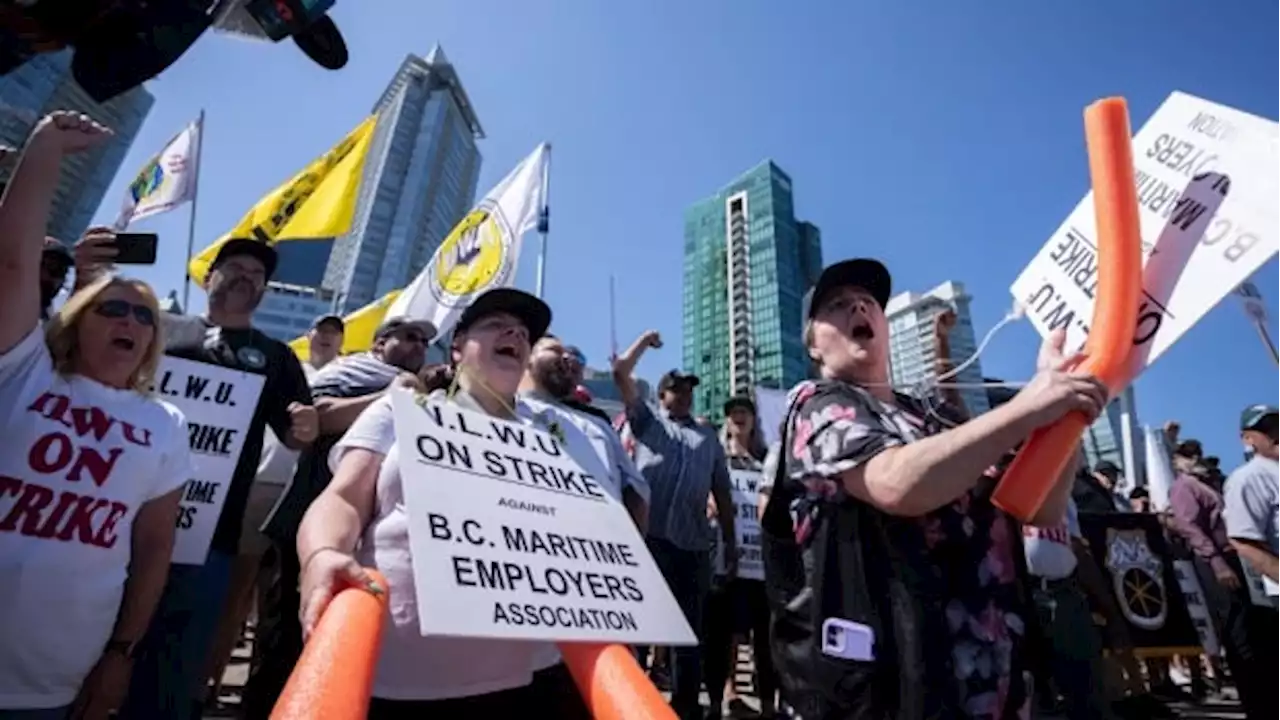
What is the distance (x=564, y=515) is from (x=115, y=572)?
4.38 feet

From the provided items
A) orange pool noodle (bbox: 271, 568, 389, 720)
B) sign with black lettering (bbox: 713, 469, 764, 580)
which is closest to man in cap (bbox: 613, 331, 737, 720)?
sign with black lettering (bbox: 713, 469, 764, 580)

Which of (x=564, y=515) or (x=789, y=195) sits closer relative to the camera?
(x=564, y=515)

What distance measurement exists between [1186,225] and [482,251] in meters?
5.47

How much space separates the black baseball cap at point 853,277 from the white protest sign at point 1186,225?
48 cm

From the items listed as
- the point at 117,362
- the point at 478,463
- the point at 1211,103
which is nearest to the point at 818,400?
the point at 478,463

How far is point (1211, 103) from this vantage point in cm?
177

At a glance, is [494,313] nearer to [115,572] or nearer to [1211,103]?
[115,572]

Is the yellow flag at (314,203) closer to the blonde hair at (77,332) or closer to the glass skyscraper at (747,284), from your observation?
the blonde hair at (77,332)

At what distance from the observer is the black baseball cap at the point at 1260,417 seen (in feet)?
15.1

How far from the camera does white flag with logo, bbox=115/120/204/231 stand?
645 centimetres

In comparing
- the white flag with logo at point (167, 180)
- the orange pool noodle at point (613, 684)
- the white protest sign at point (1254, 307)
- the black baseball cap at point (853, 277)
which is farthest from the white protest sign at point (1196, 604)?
the white flag with logo at point (167, 180)

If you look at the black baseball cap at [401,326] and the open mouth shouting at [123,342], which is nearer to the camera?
the open mouth shouting at [123,342]

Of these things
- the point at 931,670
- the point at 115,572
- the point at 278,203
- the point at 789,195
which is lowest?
the point at 931,670

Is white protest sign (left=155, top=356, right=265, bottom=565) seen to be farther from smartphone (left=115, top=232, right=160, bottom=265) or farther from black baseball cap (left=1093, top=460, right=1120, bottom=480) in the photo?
black baseball cap (left=1093, top=460, right=1120, bottom=480)
